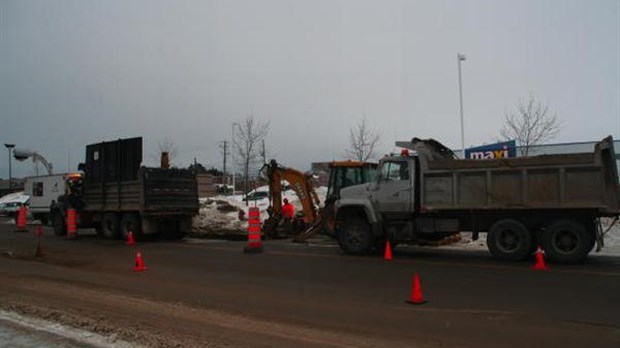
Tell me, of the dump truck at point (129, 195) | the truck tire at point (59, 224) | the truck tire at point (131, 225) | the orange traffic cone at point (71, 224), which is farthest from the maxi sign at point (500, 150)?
the truck tire at point (59, 224)

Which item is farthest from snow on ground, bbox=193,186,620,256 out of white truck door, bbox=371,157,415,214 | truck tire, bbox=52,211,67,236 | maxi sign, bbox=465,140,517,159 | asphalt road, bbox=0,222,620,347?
maxi sign, bbox=465,140,517,159

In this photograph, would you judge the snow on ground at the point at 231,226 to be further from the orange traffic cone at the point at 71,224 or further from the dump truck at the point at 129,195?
the orange traffic cone at the point at 71,224

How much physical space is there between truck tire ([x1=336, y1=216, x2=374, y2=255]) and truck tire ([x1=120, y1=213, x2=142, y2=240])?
8.87m

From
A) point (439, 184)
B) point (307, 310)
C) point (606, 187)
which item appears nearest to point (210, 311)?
point (307, 310)

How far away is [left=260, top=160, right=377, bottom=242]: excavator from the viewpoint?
19922 mm

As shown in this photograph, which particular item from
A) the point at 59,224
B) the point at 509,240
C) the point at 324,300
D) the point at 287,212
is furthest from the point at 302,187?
the point at 324,300

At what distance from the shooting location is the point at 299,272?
43.1 ft

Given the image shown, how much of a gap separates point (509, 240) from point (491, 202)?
39.2 inches

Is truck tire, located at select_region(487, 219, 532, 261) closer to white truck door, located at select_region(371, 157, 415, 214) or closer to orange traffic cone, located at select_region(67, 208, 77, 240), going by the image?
white truck door, located at select_region(371, 157, 415, 214)

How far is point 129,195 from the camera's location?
22547mm

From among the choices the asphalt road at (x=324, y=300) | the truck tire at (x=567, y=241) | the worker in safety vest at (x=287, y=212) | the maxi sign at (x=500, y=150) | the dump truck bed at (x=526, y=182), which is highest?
the maxi sign at (x=500, y=150)

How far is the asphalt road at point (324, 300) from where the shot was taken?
738 centimetres

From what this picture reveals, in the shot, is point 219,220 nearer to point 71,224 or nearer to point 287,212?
point 287,212

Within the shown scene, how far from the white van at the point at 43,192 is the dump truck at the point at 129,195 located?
401 inches
